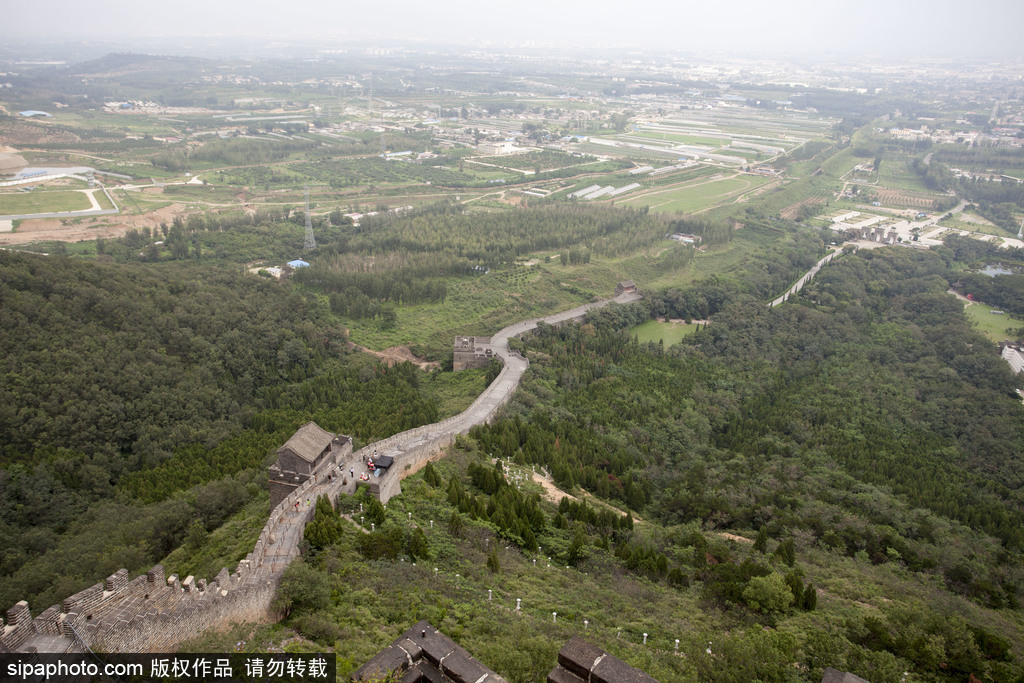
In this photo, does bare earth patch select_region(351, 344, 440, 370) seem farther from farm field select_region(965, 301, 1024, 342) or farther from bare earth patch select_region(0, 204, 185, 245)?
farm field select_region(965, 301, 1024, 342)

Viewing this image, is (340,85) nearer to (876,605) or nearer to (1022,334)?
(1022,334)

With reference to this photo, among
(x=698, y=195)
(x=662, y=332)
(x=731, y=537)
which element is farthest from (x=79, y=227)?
(x=698, y=195)

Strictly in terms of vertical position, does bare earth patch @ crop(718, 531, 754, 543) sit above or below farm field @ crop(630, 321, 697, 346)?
above

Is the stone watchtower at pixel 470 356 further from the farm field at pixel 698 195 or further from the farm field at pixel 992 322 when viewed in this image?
the farm field at pixel 698 195

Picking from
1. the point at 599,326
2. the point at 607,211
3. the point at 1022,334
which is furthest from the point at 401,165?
the point at 1022,334

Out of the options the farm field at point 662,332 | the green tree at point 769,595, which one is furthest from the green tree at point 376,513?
the farm field at point 662,332

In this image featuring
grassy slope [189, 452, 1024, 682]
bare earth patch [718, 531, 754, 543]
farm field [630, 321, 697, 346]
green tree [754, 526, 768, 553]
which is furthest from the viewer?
farm field [630, 321, 697, 346]

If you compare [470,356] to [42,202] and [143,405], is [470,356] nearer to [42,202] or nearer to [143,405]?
[143,405]

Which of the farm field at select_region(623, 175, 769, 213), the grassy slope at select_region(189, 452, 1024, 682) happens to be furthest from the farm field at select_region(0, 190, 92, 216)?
the grassy slope at select_region(189, 452, 1024, 682)

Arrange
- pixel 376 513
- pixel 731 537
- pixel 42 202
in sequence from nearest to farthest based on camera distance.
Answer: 1. pixel 376 513
2. pixel 731 537
3. pixel 42 202

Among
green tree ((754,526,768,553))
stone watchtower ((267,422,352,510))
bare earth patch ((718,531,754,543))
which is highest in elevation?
stone watchtower ((267,422,352,510))

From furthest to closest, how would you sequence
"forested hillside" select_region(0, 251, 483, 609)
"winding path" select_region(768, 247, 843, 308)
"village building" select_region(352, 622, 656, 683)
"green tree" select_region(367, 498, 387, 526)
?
1. "winding path" select_region(768, 247, 843, 308)
2. "forested hillside" select_region(0, 251, 483, 609)
3. "green tree" select_region(367, 498, 387, 526)
4. "village building" select_region(352, 622, 656, 683)

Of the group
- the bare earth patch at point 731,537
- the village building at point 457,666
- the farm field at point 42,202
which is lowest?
the farm field at point 42,202
